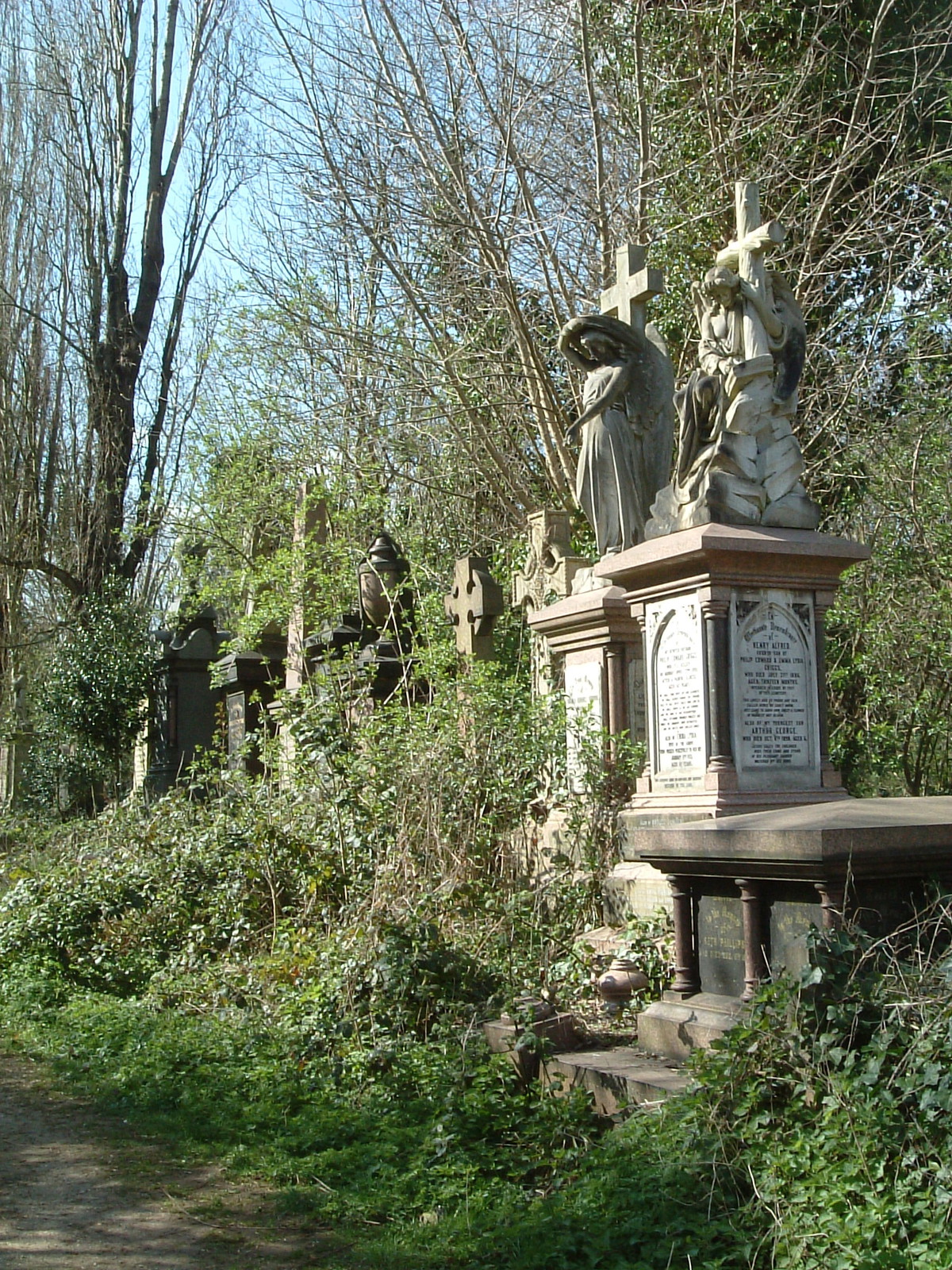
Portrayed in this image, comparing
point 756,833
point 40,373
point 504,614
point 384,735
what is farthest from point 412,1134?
point 40,373

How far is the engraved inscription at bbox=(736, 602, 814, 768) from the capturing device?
752cm

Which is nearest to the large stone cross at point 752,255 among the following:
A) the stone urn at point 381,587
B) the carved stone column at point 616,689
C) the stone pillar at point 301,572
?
the carved stone column at point 616,689

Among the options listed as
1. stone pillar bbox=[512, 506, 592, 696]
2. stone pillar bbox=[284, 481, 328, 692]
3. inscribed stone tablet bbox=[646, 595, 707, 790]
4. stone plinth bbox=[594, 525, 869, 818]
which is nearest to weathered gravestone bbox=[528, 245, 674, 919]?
stone pillar bbox=[512, 506, 592, 696]

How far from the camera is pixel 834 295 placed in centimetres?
1326

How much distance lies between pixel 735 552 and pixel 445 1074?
339cm

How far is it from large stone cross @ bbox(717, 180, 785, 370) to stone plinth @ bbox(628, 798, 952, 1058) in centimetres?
345

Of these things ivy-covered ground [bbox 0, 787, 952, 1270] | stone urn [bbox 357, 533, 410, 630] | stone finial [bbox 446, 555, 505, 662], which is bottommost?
ivy-covered ground [bbox 0, 787, 952, 1270]

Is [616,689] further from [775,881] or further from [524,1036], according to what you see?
[775,881]

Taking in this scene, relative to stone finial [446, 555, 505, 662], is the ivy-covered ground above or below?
below

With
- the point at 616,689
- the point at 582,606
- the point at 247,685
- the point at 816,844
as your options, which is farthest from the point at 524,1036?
the point at 247,685

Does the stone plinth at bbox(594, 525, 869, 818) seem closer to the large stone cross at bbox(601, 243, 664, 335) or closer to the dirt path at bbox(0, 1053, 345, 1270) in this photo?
the large stone cross at bbox(601, 243, 664, 335)

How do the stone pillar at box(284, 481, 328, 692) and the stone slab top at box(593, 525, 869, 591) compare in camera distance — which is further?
the stone pillar at box(284, 481, 328, 692)

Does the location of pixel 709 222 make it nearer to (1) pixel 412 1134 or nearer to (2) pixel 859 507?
(2) pixel 859 507

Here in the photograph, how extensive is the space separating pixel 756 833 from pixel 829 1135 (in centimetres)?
130
